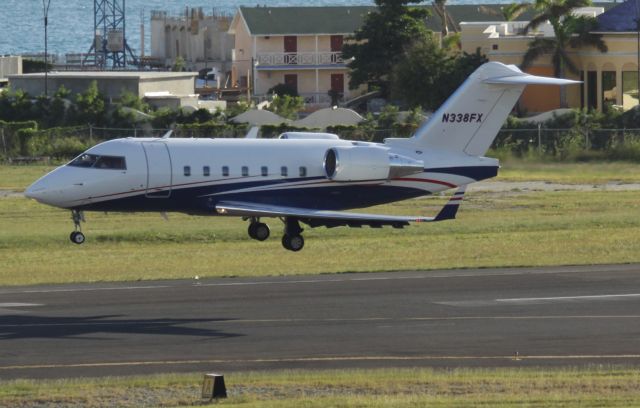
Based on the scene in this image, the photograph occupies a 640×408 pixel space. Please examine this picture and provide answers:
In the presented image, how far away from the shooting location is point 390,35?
331 feet

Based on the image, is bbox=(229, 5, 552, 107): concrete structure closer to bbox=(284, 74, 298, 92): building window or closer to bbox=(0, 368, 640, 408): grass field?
bbox=(284, 74, 298, 92): building window

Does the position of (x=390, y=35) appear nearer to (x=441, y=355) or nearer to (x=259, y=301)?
(x=259, y=301)

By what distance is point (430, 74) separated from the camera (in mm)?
91688

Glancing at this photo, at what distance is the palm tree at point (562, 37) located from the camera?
88562 mm

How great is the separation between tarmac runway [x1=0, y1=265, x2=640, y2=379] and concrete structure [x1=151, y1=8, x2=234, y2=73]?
99476 mm

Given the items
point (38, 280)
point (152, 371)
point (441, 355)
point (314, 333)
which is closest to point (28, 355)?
point (152, 371)

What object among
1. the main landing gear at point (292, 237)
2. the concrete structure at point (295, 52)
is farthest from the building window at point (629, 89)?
the main landing gear at point (292, 237)

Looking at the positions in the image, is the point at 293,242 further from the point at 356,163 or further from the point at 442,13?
the point at 442,13

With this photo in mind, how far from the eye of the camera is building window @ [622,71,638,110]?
89688 millimetres

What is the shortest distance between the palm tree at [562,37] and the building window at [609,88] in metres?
2.21

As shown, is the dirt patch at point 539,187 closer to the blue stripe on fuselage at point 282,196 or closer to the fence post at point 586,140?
the fence post at point 586,140

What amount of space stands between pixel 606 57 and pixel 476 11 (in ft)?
127

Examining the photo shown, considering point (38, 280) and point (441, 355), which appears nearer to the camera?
point (441, 355)

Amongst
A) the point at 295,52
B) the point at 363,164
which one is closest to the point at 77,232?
the point at 363,164
